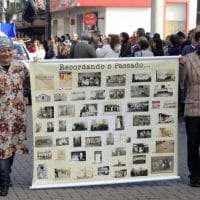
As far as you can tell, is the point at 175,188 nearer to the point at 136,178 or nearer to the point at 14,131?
the point at 136,178

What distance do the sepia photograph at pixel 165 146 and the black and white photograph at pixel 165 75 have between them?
2.44 ft

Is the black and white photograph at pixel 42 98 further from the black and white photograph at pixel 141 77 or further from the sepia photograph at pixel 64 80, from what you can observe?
the black and white photograph at pixel 141 77

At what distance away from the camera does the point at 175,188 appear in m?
8.30

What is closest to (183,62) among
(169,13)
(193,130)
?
(193,130)

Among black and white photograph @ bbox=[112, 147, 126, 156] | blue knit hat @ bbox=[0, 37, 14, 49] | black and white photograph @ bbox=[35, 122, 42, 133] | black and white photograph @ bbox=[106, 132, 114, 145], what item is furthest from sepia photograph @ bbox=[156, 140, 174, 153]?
blue knit hat @ bbox=[0, 37, 14, 49]

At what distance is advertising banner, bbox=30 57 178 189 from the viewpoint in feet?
26.0

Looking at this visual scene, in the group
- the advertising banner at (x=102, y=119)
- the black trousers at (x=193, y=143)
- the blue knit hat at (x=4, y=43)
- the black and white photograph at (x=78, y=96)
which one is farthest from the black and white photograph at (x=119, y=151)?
the blue knit hat at (x=4, y=43)

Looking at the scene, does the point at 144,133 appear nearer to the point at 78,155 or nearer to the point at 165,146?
the point at 165,146

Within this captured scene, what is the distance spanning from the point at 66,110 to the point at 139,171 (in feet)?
3.80

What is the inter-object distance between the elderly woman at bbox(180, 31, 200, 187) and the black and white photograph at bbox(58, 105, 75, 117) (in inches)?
53.8

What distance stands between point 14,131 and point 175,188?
79.2 inches

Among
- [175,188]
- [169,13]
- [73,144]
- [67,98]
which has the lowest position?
[175,188]

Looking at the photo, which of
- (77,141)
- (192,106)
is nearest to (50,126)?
(77,141)

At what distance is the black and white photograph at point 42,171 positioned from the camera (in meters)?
8.00
